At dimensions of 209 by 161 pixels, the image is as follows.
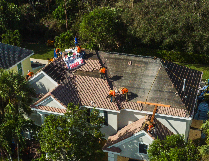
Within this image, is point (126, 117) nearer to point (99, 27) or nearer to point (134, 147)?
point (134, 147)

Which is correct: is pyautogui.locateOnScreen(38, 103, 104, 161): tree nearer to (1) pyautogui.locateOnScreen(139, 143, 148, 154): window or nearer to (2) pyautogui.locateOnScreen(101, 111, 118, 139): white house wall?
(1) pyautogui.locateOnScreen(139, 143, 148, 154): window

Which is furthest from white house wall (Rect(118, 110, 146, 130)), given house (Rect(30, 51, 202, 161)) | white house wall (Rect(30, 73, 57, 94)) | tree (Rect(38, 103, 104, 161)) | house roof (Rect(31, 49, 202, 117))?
white house wall (Rect(30, 73, 57, 94))

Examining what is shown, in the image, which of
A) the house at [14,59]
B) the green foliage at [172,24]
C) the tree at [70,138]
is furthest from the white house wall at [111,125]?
the green foliage at [172,24]

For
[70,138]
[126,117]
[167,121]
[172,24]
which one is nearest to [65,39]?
[172,24]

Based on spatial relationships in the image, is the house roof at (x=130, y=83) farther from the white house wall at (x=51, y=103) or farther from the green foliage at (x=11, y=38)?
the green foliage at (x=11, y=38)

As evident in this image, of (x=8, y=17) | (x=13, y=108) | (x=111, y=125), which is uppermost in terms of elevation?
(x=8, y=17)

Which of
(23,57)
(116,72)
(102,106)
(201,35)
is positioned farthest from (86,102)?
(201,35)
